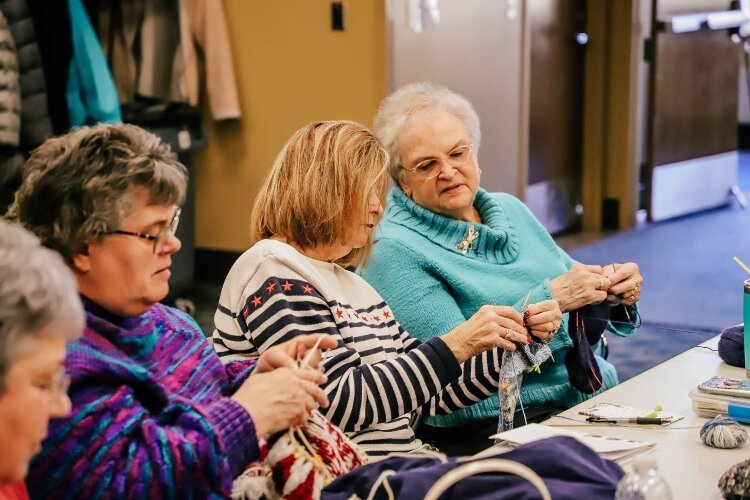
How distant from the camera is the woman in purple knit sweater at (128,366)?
143cm

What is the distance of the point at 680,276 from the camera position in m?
5.80

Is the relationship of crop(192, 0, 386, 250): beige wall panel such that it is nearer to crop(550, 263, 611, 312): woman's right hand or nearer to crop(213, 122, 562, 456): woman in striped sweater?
crop(550, 263, 611, 312): woman's right hand

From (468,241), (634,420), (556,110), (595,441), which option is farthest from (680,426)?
(556,110)

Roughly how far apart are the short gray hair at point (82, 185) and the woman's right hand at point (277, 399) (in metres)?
0.30

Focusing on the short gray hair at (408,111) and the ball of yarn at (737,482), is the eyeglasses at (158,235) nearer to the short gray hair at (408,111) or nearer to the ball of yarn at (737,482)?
the ball of yarn at (737,482)

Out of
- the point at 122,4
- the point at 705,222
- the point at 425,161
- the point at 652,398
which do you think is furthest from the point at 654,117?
the point at 652,398

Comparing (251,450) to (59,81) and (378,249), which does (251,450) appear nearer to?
(378,249)

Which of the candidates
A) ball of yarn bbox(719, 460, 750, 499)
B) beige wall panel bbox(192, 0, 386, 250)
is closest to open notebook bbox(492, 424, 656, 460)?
ball of yarn bbox(719, 460, 750, 499)

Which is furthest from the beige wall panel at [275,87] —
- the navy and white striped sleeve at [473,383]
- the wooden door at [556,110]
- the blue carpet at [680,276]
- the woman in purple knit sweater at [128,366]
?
the woman in purple knit sweater at [128,366]

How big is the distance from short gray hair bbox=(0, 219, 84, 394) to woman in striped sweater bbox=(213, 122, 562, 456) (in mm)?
765

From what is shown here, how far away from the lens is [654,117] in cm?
702

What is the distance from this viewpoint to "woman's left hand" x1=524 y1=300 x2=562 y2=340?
2.29 meters

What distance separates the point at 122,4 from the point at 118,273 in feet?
12.9

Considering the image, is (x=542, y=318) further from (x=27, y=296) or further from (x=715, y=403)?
(x=27, y=296)
